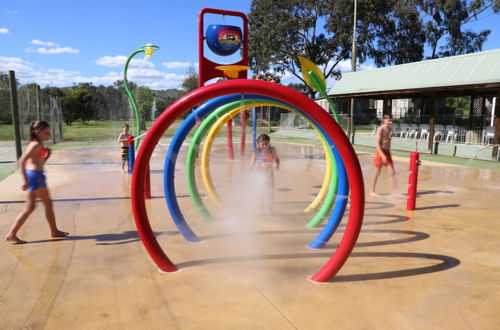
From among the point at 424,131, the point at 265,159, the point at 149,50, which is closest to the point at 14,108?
the point at 149,50

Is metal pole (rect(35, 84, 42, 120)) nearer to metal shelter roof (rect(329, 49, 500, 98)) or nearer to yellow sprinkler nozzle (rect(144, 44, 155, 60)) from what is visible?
yellow sprinkler nozzle (rect(144, 44, 155, 60))

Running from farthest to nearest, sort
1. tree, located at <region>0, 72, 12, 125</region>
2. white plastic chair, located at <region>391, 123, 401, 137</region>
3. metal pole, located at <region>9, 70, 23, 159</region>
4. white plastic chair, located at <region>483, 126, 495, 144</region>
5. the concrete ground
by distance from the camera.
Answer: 1. white plastic chair, located at <region>391, 123, 401, 137</region>
2. white plastic chair, located at <region>483, 126, 495, 144</region>
3. tree, located at <region>0, 72, 12, 125</region>
4. metal pole, located at <region>9, 70, 23, 159</region>
5. the concrete ground

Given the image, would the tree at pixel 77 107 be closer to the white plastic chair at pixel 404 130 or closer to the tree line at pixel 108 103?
the tree line at pixel 108 103

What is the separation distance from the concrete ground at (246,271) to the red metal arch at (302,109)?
27 cm

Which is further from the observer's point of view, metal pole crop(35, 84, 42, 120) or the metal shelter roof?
metal pole crop(35, 84, 42, 120)

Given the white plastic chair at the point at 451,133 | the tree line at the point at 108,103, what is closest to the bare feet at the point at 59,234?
the white plastic chair at the point at 451,133

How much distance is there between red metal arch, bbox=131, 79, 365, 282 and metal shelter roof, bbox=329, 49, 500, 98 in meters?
12.1

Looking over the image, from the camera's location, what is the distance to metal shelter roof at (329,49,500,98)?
535 inches

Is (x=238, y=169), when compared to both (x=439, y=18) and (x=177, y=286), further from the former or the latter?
(x=439, y=18)

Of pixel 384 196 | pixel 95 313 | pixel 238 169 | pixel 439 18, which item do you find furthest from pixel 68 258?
pixel 439 18

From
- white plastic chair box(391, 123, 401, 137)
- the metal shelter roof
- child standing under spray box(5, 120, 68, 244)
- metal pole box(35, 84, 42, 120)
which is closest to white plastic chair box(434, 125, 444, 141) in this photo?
the metal shelter roof

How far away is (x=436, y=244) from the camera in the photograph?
16.0 feet

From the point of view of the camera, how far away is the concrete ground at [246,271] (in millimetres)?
3072

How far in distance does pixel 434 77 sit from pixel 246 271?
15210 mm
